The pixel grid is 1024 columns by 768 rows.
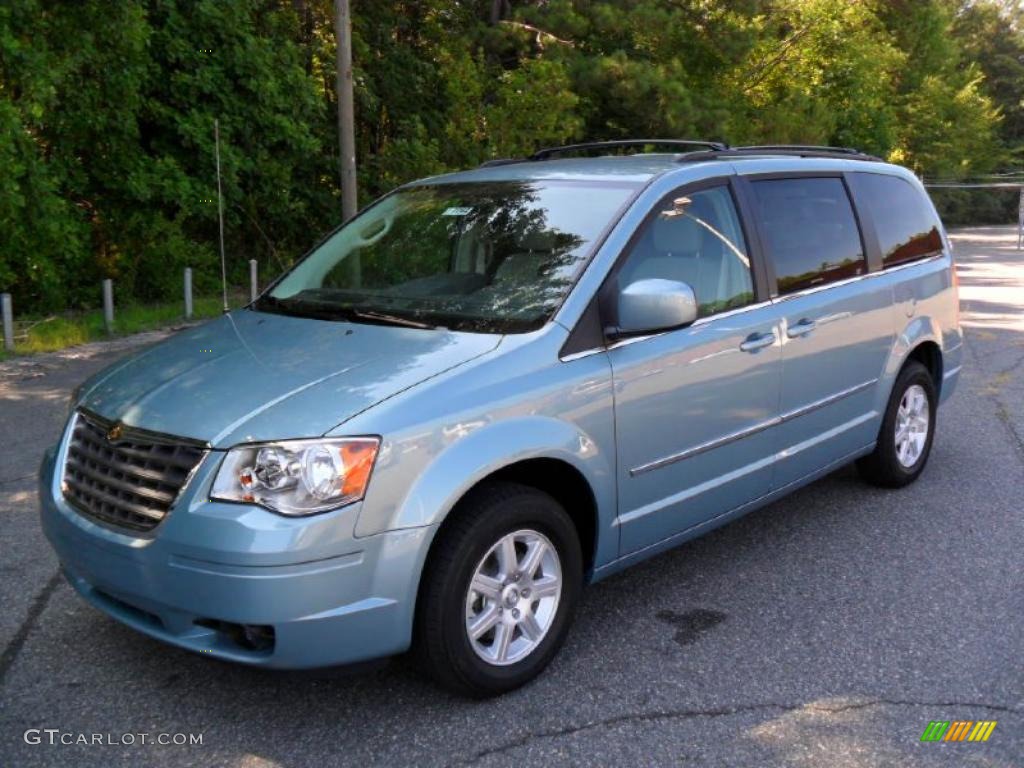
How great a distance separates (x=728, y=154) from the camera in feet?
16.1

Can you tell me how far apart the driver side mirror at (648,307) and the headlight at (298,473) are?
118 cm

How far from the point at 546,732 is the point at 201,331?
2136 mm

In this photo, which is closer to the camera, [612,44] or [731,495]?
[731,495]

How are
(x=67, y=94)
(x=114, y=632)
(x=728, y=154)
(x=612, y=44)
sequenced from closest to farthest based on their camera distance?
(x=114, y=632), (x=728, y=154), (x=67, y=94), (x=612, y=44)

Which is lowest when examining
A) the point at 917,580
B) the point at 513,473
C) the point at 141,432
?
the point at 917,580

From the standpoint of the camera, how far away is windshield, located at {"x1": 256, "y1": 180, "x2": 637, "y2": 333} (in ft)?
12.9

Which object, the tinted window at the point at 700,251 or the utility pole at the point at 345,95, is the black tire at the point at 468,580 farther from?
the utility pole at the point at 345,95

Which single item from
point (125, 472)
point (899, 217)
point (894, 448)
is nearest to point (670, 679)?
point (125, 472)

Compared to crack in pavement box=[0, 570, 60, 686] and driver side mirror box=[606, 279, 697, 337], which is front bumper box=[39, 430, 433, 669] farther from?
driver side mirror box=[606, 279, 697, 337]

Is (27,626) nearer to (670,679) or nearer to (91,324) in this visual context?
(670,679)

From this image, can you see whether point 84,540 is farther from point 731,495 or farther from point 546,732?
point 731,495

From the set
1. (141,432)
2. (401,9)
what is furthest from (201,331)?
(401,9)

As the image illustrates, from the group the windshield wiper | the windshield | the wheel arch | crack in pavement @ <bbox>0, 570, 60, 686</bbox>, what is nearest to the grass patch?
crack in pavement @ <bbox>0, 570, 60, 686</bbox>

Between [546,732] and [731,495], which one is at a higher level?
[731,495]
